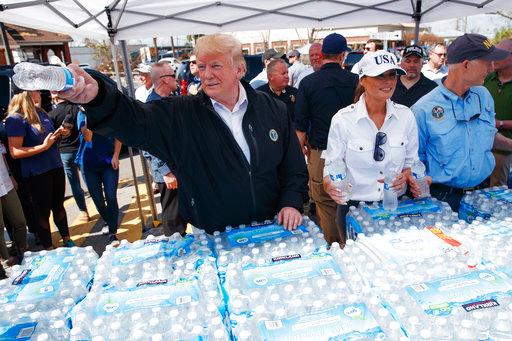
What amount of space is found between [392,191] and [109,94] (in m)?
1.77

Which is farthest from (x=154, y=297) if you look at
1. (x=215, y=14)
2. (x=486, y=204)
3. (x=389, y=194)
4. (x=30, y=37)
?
(x=30, y=37)

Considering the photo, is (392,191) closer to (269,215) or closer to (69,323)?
(269,215)

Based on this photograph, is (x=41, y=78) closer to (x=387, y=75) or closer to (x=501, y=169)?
(x=387, y=75)

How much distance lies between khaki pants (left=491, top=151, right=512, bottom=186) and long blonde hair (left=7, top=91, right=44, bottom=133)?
4.76 metres

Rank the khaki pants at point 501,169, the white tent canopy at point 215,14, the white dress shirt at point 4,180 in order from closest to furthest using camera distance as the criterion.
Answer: the khaki pants at point 501,169 → the white dress shirt at point 4,180 → the white tent canopy at point 215,14

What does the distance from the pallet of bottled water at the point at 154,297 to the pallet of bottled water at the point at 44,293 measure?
0.22ft

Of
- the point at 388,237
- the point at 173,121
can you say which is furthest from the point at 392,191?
the point at 173,121

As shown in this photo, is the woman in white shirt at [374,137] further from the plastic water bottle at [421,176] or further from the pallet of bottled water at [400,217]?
the pallet of bottled water at [400,217]

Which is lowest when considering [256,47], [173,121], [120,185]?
[120,185]

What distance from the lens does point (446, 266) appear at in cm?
166

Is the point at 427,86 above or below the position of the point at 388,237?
above

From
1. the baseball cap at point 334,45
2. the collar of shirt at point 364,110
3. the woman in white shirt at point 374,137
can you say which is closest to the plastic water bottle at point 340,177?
the woman in white shirt at point 374,137

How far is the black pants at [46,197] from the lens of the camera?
4219 millimetres

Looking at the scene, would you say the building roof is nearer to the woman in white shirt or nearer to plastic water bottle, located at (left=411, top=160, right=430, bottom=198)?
the woman in white shirt
